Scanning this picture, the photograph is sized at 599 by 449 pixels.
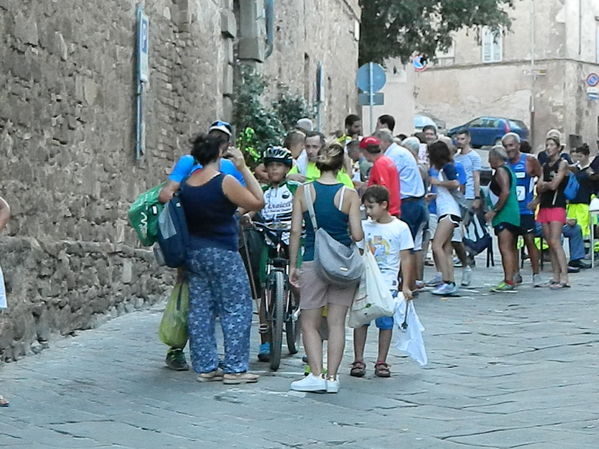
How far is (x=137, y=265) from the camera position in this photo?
1339cm

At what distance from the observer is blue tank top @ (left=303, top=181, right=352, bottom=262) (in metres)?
8.70

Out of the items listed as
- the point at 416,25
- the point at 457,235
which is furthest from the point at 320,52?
the point at 457,235

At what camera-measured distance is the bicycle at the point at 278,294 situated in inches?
372

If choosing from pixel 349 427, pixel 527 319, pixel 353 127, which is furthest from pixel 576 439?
pixel 353 127

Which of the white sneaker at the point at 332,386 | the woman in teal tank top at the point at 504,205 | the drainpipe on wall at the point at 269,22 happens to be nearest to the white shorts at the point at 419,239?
the woman in teal tank top at the point at 504,205

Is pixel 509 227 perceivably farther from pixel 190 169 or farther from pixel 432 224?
pixel 190 169

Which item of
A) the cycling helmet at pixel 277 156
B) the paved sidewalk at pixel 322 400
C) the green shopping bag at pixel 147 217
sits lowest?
the paved sidewalk at pixel 322 400

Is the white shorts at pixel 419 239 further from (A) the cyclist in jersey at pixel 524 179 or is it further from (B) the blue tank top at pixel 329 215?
(B) the blue tank top at pixel 329 215

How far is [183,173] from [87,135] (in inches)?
108

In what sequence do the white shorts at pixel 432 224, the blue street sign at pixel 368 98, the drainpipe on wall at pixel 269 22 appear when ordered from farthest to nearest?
1. the blue street sign at pixel 368 98
2. the drainpipe on wall at pixel 269 22
3. the white shorts at pixel 432 224

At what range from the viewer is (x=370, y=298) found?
8.76 metres

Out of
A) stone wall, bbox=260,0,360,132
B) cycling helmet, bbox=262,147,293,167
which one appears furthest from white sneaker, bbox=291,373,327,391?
stone wall, bbox=260,0,360,132

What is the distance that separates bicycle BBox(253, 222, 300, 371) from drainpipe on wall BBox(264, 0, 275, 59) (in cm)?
999

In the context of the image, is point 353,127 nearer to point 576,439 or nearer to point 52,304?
point 52,304
